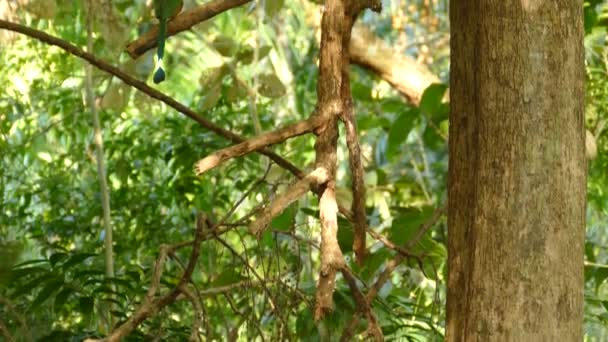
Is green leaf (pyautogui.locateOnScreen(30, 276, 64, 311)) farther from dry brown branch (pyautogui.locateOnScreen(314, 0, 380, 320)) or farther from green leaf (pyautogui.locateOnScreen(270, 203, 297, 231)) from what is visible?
dry brown branch (pyautogui.locateOnScreen(314, 0, 380, 320))

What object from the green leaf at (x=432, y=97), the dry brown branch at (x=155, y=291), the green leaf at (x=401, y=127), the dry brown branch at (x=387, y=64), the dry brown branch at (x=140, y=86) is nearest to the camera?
the dry brown branch at (x=155, y=291)

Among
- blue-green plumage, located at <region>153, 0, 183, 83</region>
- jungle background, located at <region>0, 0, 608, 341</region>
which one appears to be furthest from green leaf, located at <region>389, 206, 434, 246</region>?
blue-green plumage, located at <region>153, 0, 183, 83</region>

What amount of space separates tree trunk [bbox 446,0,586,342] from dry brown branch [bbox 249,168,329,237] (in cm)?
12

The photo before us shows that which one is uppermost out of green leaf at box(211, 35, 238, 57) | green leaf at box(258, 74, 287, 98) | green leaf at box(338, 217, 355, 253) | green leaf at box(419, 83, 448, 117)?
green leaf at box(211, 35, 238, 57)

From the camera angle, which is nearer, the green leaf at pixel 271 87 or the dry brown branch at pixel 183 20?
the dry brown branch at pixel 183 20

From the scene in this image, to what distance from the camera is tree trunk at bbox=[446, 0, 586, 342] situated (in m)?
0.86

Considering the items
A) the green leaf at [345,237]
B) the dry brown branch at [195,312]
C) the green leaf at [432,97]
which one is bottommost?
the dry brown branch at [195,312]

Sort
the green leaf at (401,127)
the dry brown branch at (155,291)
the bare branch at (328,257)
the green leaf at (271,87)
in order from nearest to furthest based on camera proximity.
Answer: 1. the bare branch at (328,257)
2. the dry brown branch at (155,291)
3. the green leaf at (271,87)
4. the green leaf at (401,127)

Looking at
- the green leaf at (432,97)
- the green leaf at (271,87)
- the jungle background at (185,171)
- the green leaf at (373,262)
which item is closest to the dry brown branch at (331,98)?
the jungle background at (185,171)

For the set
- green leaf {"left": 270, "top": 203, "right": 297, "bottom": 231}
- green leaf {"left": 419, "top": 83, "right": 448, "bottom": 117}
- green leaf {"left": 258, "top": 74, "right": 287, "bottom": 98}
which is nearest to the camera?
green leaf {"left": 270, "top": 203, "right": 297, "bottom": 231}

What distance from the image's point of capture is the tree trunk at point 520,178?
2.81 ft

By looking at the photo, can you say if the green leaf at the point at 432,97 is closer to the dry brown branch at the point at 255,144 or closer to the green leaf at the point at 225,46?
the green leaf at the point at 225,46

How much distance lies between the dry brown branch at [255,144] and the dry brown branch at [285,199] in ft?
0.15

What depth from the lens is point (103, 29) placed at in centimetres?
178
